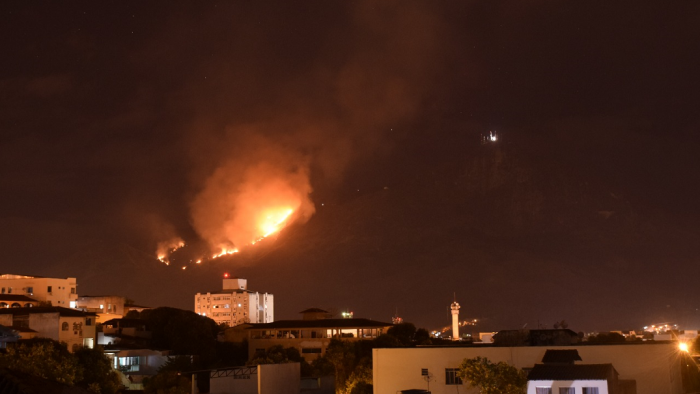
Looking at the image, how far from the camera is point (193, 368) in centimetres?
7450

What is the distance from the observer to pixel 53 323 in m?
74.1

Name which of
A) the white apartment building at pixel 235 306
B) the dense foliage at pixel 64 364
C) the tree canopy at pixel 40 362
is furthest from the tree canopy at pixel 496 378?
the white apartment building at pixel 235 306

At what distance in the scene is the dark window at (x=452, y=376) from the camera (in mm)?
42750

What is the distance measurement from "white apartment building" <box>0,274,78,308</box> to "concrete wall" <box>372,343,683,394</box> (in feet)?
257

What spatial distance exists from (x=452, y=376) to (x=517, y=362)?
3852 mm

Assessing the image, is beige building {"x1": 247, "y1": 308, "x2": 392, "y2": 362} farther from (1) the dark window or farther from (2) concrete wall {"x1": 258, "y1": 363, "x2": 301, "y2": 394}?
(1) the dark window

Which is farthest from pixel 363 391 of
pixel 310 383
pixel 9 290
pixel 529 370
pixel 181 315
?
pixel 9 290

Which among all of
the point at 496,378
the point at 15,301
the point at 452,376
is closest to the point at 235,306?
the point at 15,301

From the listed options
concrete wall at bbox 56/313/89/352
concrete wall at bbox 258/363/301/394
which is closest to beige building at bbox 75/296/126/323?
concrete wall at bbox 56/313/89/352

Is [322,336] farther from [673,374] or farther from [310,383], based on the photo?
[673,374]

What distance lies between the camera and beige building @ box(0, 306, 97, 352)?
243ft

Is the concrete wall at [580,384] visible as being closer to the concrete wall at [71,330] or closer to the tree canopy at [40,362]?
the tree canopy at [40,362]

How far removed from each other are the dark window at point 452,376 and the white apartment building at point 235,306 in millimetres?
128184

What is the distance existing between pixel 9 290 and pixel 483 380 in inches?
3550
